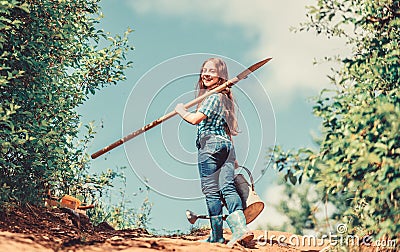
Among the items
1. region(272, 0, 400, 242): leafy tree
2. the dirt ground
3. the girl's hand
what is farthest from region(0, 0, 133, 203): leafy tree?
region(272, 0, 400, 242): leafy tree

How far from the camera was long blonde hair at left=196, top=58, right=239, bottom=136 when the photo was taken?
6.07 m

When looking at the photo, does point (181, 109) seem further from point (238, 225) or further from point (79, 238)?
point (79, 238)

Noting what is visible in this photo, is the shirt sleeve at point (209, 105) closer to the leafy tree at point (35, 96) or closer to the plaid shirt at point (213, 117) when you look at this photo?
the plaid shirt at point (213, 117)

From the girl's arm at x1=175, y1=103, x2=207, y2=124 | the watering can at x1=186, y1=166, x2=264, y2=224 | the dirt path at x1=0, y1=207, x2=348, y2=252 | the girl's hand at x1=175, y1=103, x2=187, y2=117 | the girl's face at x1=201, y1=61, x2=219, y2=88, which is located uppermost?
the girl's face at x1=201, y1=61, x2=219, y2=88

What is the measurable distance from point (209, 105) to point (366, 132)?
1922 millimetres

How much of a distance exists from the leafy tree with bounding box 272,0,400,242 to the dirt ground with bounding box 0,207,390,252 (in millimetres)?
1254

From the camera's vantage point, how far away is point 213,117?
19.2ft

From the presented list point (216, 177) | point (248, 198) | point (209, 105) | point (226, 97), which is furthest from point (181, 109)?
point (248, 198)

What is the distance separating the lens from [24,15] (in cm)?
668

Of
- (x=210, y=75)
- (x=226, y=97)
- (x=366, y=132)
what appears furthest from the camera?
(x=210, y=75)

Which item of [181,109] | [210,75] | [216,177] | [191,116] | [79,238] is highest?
[210,75]

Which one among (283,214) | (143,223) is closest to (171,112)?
(143,223)

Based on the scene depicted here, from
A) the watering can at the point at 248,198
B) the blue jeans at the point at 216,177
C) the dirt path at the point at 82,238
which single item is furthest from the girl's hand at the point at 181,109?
the dirt path at the point at 82,238

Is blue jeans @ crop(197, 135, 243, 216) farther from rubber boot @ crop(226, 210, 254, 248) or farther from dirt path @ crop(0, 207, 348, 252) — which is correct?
dirt path @ crop(0, 207, 348, 252)
